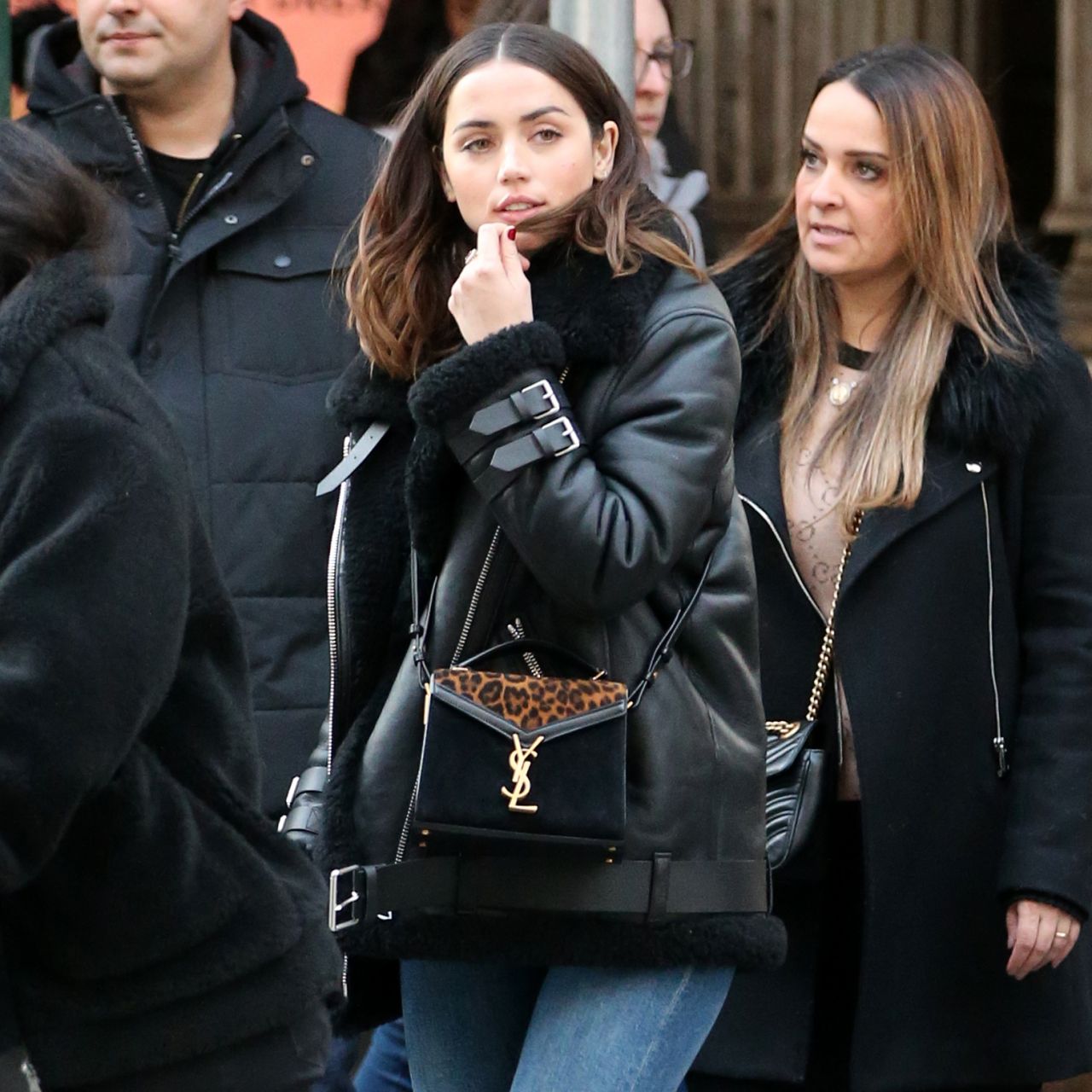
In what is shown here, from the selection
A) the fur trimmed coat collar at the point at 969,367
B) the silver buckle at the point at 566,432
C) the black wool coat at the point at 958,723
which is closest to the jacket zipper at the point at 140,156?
the fur trimmed coat collar at the point at 969,367

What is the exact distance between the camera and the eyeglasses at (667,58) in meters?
5.07

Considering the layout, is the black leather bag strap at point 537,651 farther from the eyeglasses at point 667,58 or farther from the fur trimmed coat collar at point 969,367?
the eyeglasses at point 667,58

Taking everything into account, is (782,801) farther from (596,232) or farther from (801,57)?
(801,57)

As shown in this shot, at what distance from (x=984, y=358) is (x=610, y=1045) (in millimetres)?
1385

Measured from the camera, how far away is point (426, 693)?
306 cm

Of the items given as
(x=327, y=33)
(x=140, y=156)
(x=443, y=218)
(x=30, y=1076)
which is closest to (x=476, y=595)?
(x=443, y=218)

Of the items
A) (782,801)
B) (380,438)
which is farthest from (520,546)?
(782,801)

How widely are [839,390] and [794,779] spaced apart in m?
0.66

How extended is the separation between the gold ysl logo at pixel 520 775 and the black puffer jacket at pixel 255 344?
1279mm

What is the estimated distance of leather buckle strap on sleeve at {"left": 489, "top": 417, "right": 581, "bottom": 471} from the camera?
294 centimetres

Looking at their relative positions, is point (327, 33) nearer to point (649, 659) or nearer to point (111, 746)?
point (649, 659)

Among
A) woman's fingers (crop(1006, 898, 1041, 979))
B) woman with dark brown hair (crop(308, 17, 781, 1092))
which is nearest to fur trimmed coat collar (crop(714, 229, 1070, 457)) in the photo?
woman's fingers (crop(1006, 898, 1041, 979))

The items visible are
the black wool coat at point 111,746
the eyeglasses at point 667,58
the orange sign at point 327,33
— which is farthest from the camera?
the orange sign at point 327,33

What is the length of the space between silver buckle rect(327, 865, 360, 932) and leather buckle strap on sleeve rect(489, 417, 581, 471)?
53 centimetres
